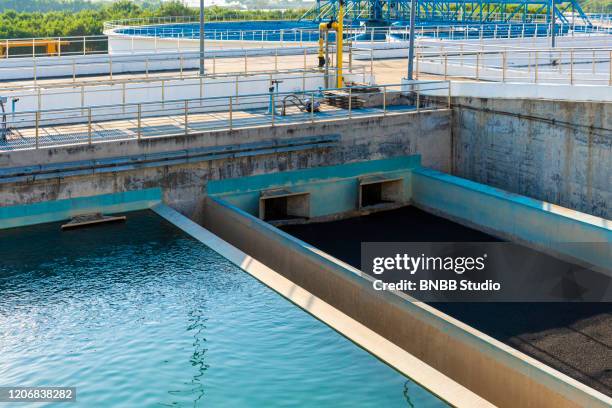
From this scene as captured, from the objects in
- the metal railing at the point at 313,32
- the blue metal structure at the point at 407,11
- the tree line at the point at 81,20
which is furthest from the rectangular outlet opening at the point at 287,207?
the tree line at the point at 81,20

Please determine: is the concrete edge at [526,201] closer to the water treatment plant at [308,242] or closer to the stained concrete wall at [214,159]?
the water treatment plant at [308,242]

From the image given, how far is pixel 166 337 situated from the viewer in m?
11.4

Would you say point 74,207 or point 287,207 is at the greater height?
point 74,207

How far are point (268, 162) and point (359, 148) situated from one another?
2.16m

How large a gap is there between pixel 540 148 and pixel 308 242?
197 inches

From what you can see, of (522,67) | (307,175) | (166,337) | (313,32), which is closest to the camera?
(166,337)

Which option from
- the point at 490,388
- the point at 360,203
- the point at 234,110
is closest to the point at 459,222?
the point at 360,203

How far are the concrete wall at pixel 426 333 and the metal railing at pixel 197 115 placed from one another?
3.29m

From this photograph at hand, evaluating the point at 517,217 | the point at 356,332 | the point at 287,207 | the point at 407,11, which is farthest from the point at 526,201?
the point at 407,11

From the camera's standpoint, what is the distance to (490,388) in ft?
35.4

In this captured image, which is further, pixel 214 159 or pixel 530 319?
pixel 214 159

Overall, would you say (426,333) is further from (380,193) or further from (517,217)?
(380,193)

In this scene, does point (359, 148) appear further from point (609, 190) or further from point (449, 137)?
point (609, 190)

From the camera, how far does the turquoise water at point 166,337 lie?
9914 mm
